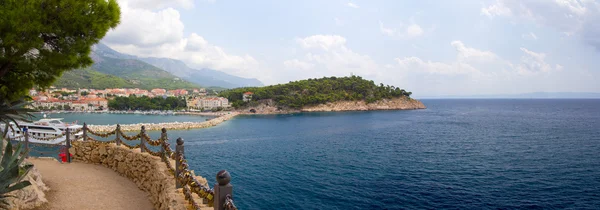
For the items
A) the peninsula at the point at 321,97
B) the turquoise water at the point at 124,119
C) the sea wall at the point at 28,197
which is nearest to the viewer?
the sea wall at the point at 28,197

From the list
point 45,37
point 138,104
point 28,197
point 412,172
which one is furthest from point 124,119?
point 45,37

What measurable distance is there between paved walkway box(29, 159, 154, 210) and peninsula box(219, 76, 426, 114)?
94.8 m

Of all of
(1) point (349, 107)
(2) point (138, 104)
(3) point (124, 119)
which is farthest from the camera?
(1) point (349, 107)

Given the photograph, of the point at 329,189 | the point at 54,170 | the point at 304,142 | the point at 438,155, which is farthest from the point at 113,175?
the point at 304,142

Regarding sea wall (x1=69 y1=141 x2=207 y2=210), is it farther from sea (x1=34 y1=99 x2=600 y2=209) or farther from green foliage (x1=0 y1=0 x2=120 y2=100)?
sea (x1=34 y1=99 x2=600 y2=209)

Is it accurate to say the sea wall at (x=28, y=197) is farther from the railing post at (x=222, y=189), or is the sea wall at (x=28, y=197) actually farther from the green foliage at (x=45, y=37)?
the railing post at (x=222, y=189)

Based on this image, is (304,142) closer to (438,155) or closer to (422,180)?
(438,155)

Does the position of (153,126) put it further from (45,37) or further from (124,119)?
(45,37)

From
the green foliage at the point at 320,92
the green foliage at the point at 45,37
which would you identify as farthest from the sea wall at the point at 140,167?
the green foliage at the point at 320,92

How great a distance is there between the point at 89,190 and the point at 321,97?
347 feet

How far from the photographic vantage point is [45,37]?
6.16 metres

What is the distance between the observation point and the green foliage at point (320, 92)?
11156cm

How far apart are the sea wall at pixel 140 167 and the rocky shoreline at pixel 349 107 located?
3649 inches

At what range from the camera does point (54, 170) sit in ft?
34.5
